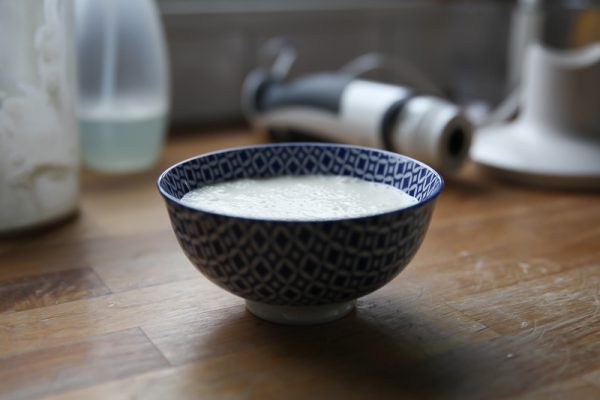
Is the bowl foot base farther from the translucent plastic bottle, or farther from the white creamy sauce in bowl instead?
the translucent plastic bottle

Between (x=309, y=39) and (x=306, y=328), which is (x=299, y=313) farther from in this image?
(x=309, y=39)

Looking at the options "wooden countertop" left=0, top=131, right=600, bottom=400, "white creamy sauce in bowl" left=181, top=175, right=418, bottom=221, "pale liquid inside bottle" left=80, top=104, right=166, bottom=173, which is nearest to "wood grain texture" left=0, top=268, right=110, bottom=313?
"wooden countertop" left=0, top=131, right=600, bottom=400

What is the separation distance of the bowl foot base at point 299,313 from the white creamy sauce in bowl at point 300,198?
6 centimetres

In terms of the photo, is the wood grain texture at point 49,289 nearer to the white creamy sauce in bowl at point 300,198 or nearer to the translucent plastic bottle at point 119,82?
the white creamy sauce in bowl at point 300,198

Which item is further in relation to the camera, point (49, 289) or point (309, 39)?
point (309, 39)

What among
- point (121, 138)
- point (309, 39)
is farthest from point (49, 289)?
point (309, 39)

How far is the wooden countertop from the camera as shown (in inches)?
16.3

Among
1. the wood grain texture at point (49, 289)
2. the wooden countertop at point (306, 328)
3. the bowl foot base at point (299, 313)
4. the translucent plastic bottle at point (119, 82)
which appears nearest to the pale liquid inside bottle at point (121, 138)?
the translucent plastic bottle at point (119, 82)

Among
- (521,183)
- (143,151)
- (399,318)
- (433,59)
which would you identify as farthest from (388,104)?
(433,59)

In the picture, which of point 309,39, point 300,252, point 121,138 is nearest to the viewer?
point 300,252

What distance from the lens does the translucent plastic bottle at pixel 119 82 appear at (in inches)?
32.2

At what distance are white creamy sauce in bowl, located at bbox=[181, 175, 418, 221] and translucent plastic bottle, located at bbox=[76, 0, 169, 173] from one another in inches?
13.3

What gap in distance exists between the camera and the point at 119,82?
836 mm

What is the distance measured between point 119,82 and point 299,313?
0.46m
